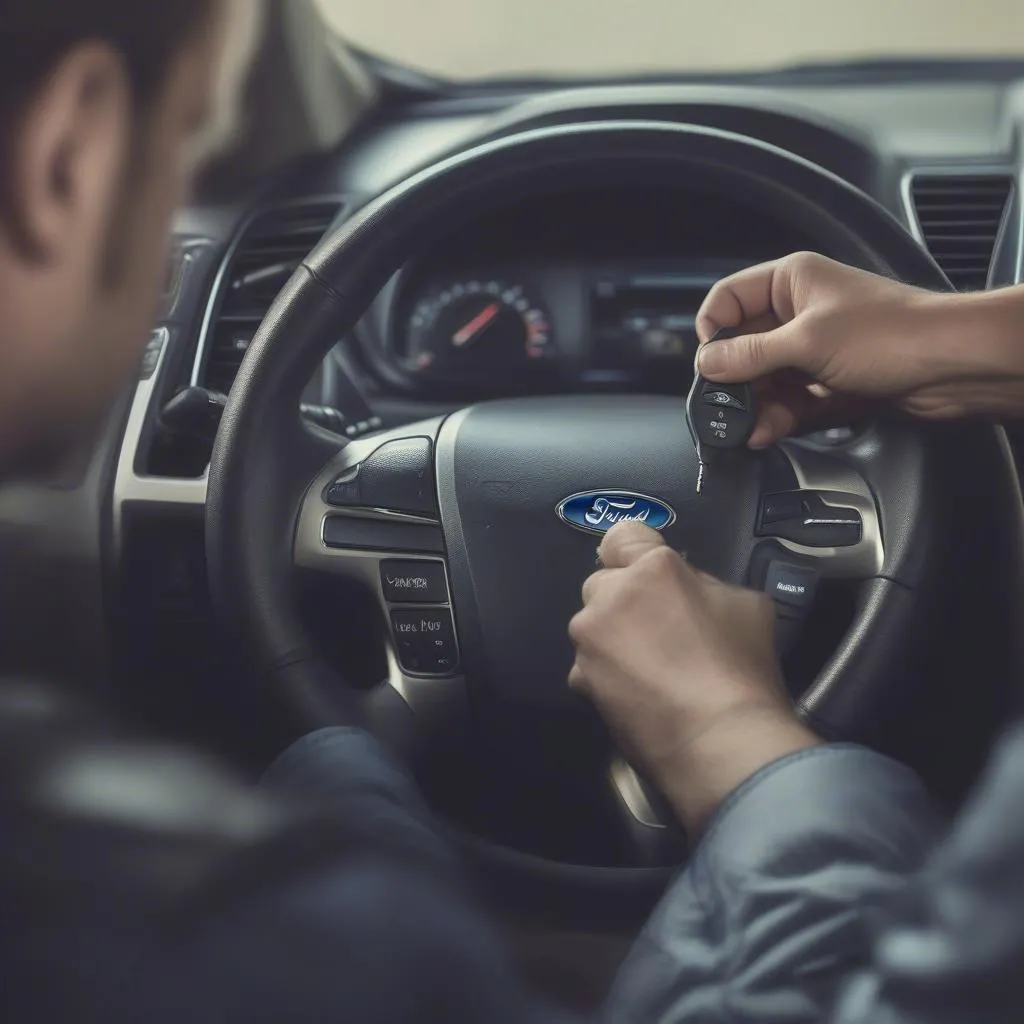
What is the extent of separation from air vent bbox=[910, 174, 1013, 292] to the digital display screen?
0.64 feet

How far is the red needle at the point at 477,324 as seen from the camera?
1255mm

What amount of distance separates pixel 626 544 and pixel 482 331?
1.88 ft

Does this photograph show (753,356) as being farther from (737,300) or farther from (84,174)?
(84,174)

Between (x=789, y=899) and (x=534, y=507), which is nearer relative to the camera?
(x=789, y=899)

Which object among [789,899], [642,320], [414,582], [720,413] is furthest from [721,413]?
[642,320]

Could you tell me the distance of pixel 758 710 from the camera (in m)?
0.62

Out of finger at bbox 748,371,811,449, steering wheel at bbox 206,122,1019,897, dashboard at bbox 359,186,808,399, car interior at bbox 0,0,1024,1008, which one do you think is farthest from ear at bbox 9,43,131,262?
dashboard at bbox 359,186,808,399

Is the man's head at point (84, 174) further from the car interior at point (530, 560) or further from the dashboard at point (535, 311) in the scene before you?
the dashboard at point (535, 311)

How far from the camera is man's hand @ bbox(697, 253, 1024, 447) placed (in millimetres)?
746

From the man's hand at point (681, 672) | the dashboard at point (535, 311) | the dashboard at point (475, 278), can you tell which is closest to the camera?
the man's hand at point (681, 672)

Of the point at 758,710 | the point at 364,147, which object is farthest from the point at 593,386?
the point at 758,710

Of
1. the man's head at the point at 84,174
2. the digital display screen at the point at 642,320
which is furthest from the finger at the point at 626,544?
the digital display screen at the point at 642,320

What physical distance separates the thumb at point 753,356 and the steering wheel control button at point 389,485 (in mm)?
193

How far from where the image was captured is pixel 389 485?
82 centimetres
